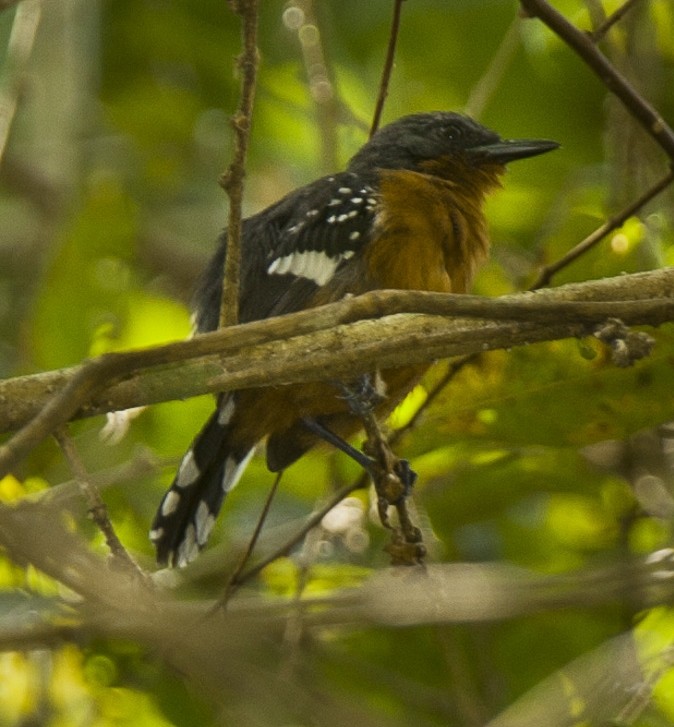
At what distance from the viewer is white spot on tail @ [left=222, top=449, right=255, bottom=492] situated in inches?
149

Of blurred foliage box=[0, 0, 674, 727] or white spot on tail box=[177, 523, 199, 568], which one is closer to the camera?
blurred foliage box=[0, 0, 674, 727]

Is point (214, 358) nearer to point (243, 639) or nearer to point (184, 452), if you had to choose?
point (243, 639)

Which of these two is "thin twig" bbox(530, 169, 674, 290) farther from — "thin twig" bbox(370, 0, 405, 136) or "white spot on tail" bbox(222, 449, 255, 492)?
"white spot on tail" bbox(222, 449, 255, 492)

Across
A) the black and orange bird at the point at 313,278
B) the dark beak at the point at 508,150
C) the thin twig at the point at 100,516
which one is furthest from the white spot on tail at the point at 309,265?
the thin twig at the point at 100,516

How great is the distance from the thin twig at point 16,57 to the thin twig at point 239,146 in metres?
1.10

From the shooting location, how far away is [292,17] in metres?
4.67

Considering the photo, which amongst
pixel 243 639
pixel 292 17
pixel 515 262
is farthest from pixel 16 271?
pixel 243 639

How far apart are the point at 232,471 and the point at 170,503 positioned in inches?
7.7

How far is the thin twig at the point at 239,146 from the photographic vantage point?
8.05 ft

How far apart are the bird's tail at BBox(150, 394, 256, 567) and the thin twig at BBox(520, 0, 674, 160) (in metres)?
1.24

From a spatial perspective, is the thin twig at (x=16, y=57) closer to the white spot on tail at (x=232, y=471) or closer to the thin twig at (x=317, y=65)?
the thin twig at (x=317, y=65)

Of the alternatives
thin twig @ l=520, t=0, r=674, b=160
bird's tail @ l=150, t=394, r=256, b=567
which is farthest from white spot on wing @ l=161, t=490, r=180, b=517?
thin twig @ l=520, t=0, r=674, b=160

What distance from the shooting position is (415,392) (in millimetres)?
3926

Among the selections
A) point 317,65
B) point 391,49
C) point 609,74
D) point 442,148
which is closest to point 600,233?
point 609,74
